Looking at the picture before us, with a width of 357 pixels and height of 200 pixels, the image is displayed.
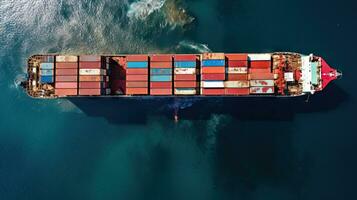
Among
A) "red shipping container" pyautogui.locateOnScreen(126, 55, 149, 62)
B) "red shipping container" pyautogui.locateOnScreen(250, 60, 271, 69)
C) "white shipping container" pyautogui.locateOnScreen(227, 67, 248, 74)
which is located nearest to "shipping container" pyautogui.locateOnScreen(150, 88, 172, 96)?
"red shipping container" pyautogui.locateOnScreen(126, 55, 149, 62)

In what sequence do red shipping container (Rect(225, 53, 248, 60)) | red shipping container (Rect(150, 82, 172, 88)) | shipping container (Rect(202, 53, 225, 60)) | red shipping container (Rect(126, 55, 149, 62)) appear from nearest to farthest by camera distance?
shipping container (Rect(202, 53, 225, 60)) < red shipping container (Rect(225, 53, 248, 60)) < red shipping container (Rect(150, 82, 172, 88)) < red shipping container (Rect(126, 55, 149, 62))

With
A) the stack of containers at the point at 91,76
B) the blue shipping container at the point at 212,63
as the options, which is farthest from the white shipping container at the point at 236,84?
the stack of containers at the point at 91,76

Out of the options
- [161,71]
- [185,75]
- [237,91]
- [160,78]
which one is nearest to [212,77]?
[185,75]

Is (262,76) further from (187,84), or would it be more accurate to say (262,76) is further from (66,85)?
(66,85)

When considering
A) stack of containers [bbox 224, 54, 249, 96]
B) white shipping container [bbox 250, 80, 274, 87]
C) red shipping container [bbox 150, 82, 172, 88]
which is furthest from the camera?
red shipping container [bbox 150, 82, 172, 88]

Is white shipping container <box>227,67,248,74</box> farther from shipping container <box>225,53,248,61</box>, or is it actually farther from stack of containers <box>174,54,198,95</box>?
stack of containers <box>174,54,198,95</box>

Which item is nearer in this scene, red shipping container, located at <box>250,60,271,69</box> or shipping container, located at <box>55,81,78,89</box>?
shipping container, located at <box>55,81,78,89</box>
